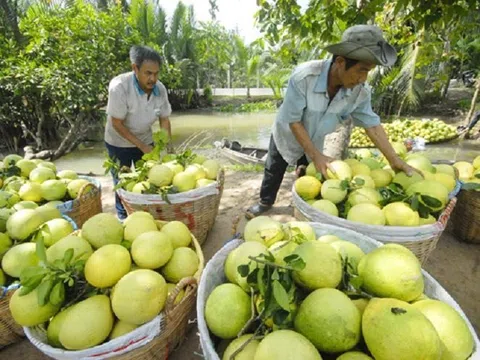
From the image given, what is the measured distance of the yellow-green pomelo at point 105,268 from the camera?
4.70 ft

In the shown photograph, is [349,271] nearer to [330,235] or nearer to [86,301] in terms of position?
[330,235]

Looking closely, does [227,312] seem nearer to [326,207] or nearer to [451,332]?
[451,332]

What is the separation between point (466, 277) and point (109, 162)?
122 inches

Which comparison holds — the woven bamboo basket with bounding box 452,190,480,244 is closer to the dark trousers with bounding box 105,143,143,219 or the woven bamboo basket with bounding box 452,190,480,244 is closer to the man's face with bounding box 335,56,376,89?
the man's face with bounding box 335,56,376,89

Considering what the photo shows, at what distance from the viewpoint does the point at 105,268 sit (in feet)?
4.71

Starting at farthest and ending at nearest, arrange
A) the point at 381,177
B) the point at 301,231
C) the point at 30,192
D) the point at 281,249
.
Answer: the point at 30,192
the point at 381,177
the point at 301,231
the point at 281,249

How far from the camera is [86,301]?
1376 mm

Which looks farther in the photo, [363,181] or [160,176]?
[160,176]

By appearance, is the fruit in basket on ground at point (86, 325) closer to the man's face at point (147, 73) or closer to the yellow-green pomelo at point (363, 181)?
the yellow-green pomelo at point (363, 181)

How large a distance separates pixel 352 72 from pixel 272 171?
1330 mm

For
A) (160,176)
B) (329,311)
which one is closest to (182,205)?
(160,176)

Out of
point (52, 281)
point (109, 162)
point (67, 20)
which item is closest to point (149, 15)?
point (67, 20)

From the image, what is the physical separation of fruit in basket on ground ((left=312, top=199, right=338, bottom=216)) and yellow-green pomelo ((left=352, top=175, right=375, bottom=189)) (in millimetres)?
222

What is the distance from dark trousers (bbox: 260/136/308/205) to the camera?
10.5ft
